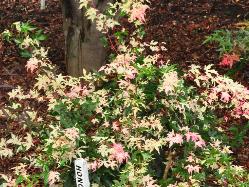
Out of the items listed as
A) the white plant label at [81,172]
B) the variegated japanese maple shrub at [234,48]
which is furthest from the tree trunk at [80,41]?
the white plant label at [81,172]

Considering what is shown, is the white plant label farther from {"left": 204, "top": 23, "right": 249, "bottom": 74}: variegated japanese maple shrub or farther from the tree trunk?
{"left": 204, "top": 23, "right": 249, "bottom": 74}: variegated japanese maple shrub

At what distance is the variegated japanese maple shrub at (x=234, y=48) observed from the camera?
5.84m

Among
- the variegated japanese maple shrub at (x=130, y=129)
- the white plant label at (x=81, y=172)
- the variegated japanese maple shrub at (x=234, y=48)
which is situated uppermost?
the variegated japanese maple shrub at (x=234, y=48)

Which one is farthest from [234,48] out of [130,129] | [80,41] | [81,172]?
[81,172]

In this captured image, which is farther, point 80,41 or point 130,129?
point 80,41

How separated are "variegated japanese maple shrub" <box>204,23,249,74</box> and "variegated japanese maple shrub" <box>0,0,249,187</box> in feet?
6.56

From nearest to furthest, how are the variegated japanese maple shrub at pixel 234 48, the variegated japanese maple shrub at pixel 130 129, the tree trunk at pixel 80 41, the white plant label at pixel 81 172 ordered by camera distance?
the white plant label at pixel 81 172, the variegated japanese maple shrub at pixel 130 129, the tree trunk at pixel 80 41, the variegated japanese maple shrub at pixel 234 48

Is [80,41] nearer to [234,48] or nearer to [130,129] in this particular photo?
[234,48]

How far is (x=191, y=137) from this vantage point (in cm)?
347

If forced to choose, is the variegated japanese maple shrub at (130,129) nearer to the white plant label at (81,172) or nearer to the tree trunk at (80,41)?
the white plant label at (81,172)

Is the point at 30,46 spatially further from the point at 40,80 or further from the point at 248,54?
the point at 248,54

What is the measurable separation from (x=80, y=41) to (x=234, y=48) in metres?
1.93

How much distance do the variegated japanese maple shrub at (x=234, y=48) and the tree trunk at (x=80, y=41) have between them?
153 centimetres

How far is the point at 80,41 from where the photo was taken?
18.4 ft
